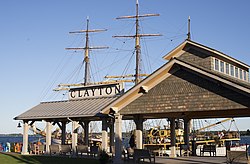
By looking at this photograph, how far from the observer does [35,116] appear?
30297mm

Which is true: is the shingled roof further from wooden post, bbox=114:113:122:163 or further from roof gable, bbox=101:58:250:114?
roof gable, bbox=101:58:250:114

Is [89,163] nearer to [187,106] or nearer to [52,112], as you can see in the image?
[187,106]

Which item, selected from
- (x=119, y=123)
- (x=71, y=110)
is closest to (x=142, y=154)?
(x=119, y=123)

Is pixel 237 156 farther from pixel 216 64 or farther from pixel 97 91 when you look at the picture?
pixel 97 91

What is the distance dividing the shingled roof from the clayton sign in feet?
1.49

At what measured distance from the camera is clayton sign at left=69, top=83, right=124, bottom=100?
96.5ft

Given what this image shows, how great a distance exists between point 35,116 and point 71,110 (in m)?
3.35

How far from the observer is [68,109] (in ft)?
97.0

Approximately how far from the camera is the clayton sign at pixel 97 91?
2942 centimetres

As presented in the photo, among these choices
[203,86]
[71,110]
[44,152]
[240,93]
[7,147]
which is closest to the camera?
[240,93]

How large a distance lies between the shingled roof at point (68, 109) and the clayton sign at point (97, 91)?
0.45 meters

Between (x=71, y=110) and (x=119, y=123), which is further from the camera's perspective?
(x=71, y=110)

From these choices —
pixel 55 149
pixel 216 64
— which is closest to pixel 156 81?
pixel 216 64

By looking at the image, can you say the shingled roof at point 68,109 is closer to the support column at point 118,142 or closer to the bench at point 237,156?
the support column at point 118,142
